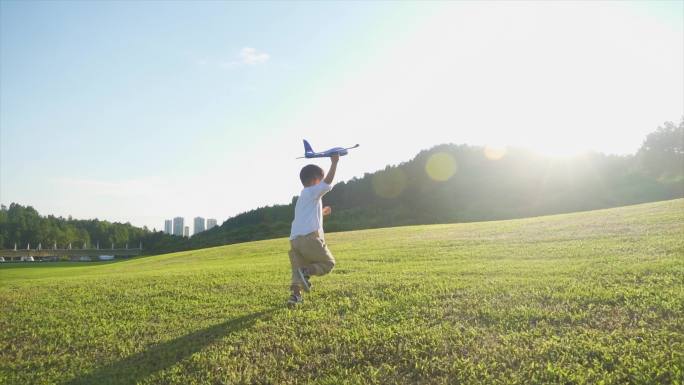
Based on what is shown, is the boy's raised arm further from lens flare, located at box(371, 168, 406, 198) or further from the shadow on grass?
lens flare, located at box(371, 168, 406, 198)

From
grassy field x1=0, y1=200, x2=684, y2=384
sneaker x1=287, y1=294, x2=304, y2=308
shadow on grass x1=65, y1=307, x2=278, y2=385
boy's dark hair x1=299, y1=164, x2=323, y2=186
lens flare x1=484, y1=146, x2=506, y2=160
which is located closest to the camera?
grassy field x1=0, y1=200, x2=684, y2=384

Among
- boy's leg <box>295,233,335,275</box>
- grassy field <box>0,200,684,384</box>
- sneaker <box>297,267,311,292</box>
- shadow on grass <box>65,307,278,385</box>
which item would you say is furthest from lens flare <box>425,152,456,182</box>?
shadow on grass <box>65,307,278,385</box>

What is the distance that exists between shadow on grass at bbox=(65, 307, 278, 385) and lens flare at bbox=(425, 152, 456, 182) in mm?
84708

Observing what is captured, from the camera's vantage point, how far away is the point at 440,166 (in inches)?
3674

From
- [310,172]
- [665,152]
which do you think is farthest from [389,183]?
[310,172]

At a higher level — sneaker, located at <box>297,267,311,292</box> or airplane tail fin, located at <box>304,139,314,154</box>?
airplane tail fin, located at <box>304,139,314,154</box>

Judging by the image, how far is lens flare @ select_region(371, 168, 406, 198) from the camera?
95.0 m

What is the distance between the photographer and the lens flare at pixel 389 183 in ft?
312

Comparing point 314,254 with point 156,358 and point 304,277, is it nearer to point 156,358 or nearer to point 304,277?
point 304,277

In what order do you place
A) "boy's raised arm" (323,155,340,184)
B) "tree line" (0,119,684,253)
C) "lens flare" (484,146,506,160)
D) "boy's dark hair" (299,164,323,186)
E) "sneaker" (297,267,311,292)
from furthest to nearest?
"lens flare" (484,146,506,160) < "tree line" (0,119,684,253) < "boy's dark hair" (299,164,323,186) < "sneaker" (297,267,311,292) < "boy's raised arm" (323,155,340,184)

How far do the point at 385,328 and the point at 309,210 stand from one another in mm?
2829

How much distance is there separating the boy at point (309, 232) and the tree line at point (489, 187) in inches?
2448

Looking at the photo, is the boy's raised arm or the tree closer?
the boy's raised arm

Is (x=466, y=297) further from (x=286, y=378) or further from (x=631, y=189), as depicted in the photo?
(x=631, y=189)
